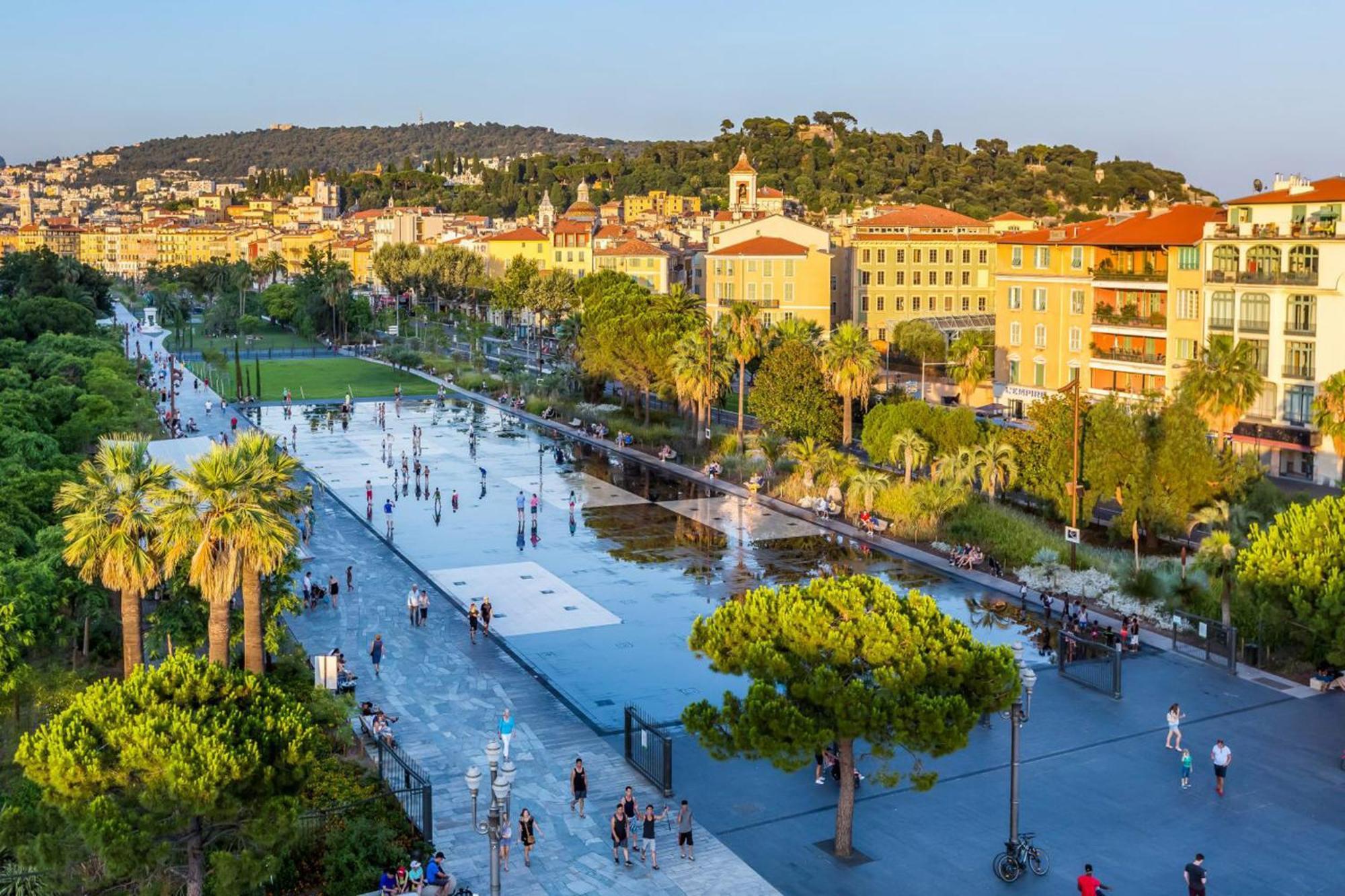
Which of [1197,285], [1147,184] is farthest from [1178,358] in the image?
[1147,184]

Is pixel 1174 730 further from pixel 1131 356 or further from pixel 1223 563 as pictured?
pixel 1131 356

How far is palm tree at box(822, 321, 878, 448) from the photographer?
57719 millimetres

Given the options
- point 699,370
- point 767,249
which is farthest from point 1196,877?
point 767,249

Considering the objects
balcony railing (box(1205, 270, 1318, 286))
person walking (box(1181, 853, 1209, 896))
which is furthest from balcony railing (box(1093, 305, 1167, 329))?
person walking (box(1181, 853, 1209, 896))

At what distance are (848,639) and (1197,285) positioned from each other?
141ft

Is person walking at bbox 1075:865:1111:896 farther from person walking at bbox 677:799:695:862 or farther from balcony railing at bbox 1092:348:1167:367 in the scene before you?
balcony railing at bbox 1092:348:1167:367

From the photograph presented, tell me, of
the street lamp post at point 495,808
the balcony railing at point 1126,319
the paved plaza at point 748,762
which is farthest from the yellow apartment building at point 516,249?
the street lamp post at point 495,808

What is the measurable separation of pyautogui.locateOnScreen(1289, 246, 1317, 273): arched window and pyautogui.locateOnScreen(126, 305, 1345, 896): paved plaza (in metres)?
21.6

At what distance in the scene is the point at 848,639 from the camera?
19891 millimetres

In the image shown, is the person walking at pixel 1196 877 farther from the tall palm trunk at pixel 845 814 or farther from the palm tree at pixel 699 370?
the palm tree at pixel 699 370

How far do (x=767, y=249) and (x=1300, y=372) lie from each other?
155 ft

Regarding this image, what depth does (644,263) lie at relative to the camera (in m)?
122

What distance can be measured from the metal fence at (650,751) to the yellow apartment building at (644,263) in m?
95.2

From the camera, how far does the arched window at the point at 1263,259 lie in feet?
172
